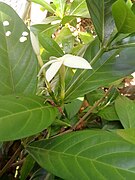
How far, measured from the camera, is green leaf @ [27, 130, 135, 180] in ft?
1.41

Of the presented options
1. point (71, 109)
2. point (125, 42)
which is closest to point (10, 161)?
point (71, 109)

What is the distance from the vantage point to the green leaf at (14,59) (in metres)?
0.56

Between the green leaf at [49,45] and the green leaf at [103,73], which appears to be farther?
the green leaf at [49,45]

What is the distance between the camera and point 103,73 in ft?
1.85

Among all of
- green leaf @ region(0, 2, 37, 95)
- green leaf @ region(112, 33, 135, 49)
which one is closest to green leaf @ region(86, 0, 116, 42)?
green leaf @ region(112, 33, 135, 49)

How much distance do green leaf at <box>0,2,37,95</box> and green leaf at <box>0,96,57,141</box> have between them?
7 centimetres

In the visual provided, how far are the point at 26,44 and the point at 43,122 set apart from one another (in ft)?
0.59

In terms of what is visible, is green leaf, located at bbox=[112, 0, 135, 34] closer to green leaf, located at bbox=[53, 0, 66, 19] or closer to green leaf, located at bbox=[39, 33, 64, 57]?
green leaf, located at bbox=[39, 33, 64, 57]

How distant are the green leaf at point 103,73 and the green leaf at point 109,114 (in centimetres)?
13

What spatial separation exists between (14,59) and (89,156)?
8.6 inches

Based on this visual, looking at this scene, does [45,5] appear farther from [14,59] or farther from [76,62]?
[76,62]

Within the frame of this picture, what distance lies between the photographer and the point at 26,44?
586mm

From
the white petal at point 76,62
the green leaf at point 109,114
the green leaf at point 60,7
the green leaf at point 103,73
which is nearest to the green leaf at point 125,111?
the green leaf at point 109,114

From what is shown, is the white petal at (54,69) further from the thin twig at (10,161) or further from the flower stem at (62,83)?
the thin twig at (10,161)
